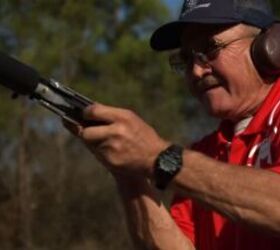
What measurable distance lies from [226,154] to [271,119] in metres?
0.28

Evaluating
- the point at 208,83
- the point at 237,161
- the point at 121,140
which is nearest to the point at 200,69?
the point at 208,83

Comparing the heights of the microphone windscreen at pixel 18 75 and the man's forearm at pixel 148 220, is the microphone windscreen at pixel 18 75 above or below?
above

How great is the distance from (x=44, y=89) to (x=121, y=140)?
0.21 m

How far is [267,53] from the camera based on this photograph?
7.48 feet

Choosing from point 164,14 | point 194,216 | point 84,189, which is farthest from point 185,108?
point 194,216

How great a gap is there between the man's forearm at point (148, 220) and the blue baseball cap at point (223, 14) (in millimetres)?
473

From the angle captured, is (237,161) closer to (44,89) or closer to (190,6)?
(190,6)

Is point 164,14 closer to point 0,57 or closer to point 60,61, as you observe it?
point 60,61

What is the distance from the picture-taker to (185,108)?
1420cm

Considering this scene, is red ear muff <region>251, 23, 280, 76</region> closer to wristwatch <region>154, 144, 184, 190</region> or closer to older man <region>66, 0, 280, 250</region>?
older man <region>66, 0, 280, 250</region>

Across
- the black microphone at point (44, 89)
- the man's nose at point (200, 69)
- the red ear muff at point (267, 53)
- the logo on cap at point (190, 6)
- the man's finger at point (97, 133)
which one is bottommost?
the red ear muff at point (267, 53)

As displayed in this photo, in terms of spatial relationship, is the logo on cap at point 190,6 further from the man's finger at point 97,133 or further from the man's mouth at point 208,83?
the man's finger at point 97,133

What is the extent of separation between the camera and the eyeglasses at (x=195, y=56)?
7.66 feet

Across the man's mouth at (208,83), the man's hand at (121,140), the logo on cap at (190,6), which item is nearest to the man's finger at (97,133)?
the man's hand at (121,140)
